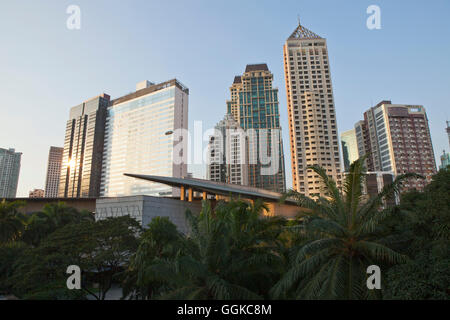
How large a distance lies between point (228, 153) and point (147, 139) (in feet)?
138

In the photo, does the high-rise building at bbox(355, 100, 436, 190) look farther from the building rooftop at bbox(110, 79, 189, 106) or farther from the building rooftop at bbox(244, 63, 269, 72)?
the building rooftop at bbox(110, 79, 189, 106)

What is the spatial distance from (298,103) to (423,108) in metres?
63.5

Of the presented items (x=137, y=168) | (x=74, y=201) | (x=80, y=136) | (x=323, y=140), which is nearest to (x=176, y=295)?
(x=74, y=201)

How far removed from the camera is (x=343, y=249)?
35.1 feet

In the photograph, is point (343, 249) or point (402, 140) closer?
point (343, 249)

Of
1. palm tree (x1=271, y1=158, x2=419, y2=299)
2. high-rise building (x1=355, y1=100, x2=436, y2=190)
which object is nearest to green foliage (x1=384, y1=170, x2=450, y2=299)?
palm tree (x1=271, y1=158, x2=419, y2=299)

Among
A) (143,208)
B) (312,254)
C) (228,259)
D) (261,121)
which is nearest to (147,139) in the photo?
(261,121)

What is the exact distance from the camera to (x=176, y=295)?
9.66m

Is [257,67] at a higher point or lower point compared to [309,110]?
higher

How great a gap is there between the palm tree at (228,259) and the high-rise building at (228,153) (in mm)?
133502

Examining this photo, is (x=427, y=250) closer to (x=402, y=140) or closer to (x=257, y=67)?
(x=402, y=140)

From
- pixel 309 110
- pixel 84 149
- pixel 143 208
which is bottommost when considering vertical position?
pixel 143 208

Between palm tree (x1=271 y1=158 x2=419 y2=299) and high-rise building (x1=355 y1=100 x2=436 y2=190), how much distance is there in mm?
126567
